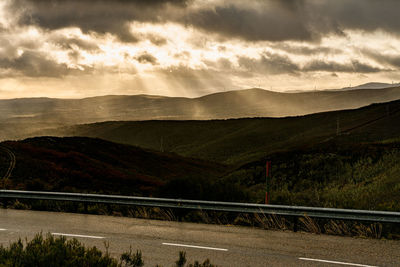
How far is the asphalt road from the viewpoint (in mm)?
8523

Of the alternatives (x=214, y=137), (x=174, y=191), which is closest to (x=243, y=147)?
(x=214, y=137)

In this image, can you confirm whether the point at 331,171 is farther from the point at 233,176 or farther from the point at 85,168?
the point at 85,168

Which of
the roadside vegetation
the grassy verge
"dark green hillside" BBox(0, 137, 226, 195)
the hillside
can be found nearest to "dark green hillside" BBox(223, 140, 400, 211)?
the roadside vegetation

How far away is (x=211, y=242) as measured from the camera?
1001 cm

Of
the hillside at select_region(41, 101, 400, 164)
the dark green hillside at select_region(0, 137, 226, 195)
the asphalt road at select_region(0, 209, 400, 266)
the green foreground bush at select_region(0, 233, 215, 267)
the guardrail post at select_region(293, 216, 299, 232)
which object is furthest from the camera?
the hillside at select_region(41, 101, 400, 164)

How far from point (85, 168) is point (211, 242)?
2834cm

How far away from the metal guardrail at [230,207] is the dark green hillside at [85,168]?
107 inches

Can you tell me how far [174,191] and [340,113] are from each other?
11827 cm

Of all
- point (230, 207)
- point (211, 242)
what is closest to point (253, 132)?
point (230, 207)

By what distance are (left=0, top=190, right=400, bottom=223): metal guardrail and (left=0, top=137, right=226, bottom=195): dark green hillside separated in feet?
8.93

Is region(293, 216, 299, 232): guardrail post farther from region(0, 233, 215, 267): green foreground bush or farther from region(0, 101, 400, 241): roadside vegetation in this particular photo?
region(0, 233, 215, 267): green foreground bush

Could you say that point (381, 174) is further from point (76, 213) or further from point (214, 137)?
point (214, 137)

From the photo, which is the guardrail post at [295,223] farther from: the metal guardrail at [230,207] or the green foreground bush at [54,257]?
the green foreground bush at [54,257]

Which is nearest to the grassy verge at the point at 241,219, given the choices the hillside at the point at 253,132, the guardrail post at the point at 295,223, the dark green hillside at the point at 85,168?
the guardrail post at the point at 295,223
